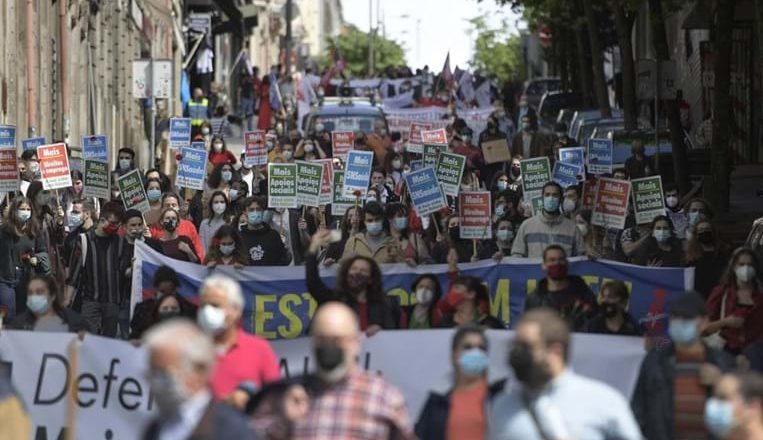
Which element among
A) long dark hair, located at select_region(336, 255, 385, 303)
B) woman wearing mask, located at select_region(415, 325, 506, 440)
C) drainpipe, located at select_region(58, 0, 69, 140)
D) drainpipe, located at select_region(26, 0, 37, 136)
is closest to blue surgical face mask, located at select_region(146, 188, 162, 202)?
long dark hair, located at select_region(336, 255, 385, 303)

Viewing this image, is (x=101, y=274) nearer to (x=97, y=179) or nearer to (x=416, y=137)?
(x=97, y=179)

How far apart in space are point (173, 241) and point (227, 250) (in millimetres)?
1187

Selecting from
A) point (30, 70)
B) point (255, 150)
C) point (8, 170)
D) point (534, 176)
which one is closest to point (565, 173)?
point (534, 176)

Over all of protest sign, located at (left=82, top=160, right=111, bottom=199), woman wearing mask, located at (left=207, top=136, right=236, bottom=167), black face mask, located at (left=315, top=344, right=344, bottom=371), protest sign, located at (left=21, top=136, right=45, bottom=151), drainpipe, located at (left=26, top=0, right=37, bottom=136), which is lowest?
black face mask, located at (left=315, top=344, right=344, bottom=371)

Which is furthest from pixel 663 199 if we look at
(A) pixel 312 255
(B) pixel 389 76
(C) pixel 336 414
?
(B) pixel 389 76

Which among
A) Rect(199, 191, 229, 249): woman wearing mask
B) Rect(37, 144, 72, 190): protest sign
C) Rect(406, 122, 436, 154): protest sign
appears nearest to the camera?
Rect(199, 191, 229, 249): woman wearing mask

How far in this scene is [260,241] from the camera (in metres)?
17.3

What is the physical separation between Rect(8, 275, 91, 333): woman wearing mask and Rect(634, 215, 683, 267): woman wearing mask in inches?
205

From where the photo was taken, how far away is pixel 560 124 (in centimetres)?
3822

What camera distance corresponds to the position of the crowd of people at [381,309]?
780 centimetres

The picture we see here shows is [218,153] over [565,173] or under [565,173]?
over

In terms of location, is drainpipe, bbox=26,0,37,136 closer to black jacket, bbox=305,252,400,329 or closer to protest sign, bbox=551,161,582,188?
protest sign, bbox=551,161,582,188

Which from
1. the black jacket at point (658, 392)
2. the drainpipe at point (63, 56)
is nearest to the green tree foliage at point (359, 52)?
the drainpipe at point (63, 56)

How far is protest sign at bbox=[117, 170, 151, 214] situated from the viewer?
19.7 m
